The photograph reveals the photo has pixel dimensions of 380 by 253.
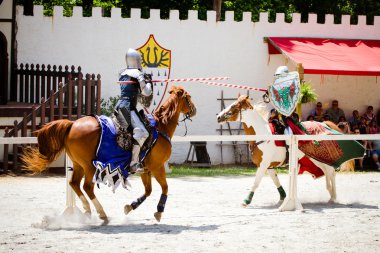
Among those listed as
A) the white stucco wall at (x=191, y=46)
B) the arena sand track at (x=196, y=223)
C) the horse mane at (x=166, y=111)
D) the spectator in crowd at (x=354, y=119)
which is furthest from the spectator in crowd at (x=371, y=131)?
the horse mane at (x=166, y=111)

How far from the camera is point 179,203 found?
528 inches

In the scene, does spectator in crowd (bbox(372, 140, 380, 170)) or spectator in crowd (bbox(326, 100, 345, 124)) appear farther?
spectator in crowd (bbox(326, 100, 345, 124))

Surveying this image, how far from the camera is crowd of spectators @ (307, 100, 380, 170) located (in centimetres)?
2038

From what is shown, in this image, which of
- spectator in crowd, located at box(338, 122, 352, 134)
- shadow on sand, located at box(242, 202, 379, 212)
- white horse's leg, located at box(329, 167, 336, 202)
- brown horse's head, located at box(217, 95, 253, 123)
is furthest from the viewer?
spectator in crowd, located at box(338, 122, 352, 134)

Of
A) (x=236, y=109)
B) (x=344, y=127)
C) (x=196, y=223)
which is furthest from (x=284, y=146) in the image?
(x=344, y=127)

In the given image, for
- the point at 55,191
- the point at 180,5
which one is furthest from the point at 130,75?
the point at 180,5

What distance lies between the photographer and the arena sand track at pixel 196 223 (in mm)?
9500

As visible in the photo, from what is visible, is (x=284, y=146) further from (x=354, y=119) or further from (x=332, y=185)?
(x=354, y=119)

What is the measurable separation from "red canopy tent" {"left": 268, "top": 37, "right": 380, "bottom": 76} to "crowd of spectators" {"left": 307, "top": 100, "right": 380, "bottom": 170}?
3.74 feet

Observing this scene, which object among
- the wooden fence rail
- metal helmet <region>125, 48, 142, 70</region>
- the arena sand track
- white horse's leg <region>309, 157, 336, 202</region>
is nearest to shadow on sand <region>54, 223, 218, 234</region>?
the arena sand track

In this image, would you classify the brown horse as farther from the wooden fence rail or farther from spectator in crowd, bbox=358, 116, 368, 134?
spectator in crowd, bbox=358, 116, 368, 134

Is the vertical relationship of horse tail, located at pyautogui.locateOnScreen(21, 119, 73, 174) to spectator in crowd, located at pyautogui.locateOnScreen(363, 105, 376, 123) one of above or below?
below

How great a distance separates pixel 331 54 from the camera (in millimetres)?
21266

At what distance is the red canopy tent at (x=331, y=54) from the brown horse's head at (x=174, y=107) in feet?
27.9
